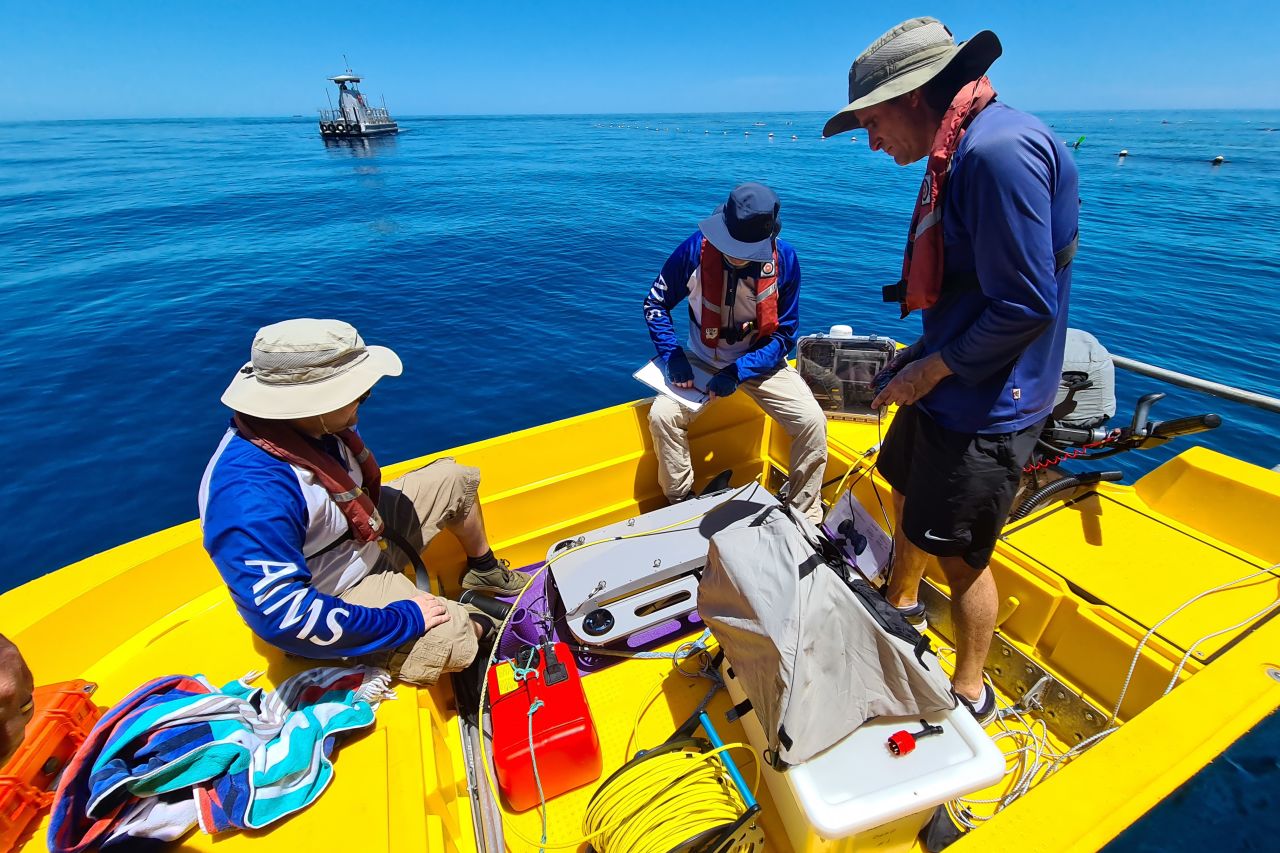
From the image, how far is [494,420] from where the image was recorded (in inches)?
291

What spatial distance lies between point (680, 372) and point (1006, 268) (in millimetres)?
1952

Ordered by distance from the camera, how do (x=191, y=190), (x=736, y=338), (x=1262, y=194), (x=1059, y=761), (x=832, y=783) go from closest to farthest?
(x=832, y=783)
(x=1059, y=761)
(x=736, y=338)
(x=1262, y=194)
(x=191, y=190)

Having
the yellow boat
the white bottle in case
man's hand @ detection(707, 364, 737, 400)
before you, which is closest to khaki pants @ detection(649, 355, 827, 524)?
man's hand @ detection(707, 364, 737, 400)

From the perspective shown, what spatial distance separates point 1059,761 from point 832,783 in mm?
1213

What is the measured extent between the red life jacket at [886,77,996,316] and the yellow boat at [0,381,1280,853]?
1358mm

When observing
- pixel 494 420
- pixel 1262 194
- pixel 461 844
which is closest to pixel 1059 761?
pixel 461 844

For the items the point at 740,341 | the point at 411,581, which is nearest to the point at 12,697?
the point at 411,581

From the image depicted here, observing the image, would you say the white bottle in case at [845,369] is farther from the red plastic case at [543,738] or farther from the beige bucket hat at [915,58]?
the red plastic case at [543,738]

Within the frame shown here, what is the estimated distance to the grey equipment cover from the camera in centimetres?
157

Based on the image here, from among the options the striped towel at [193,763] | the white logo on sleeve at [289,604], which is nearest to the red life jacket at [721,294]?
the white logo on sleeve at [289,604]

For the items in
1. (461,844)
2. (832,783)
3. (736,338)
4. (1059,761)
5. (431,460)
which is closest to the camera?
(832,783)

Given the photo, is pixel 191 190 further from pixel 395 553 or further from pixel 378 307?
pixel 395 553

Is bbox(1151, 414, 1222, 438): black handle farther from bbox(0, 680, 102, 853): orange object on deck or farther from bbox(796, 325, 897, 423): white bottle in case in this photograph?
bbox(0, 680, 102, 853): orange object on deck

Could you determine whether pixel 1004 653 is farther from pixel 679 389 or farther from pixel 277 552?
pixel 277 552
